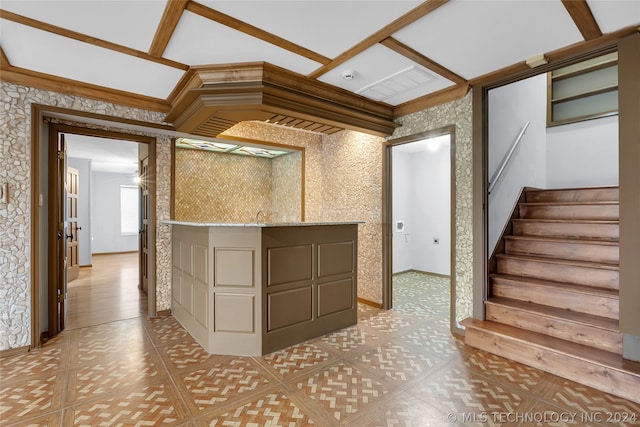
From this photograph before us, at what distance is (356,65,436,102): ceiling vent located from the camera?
3063 millimetres

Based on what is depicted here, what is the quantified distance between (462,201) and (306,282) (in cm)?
194

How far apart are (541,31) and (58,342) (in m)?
5.31

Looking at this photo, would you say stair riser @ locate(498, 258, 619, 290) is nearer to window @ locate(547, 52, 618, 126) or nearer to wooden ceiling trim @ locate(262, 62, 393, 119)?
wooden ceiling trim @ locate(262, 62, 393, 119)

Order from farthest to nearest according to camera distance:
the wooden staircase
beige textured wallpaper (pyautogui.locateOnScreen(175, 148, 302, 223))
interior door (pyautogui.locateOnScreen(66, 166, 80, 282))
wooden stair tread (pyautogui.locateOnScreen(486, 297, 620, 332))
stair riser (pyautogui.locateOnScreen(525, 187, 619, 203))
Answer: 1. interior door (pyautogui.locateOnScreen(66, 166, 80, 282))
2. beige textured wallpaper (pyautogui.locateOnScreen(175, 148, 302, 223))
3. stair riser (pyautogui.locateOnScreen(525, 187, 619, 203))
4. wooden stair tread (pyautogui.locateOnScreen(486, 297, 620, 332))
5. the wooden staircase

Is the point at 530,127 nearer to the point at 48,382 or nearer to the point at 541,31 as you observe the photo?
the point at 541,31

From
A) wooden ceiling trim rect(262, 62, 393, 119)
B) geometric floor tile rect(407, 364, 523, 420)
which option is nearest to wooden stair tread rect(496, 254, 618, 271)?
geometric floor tile rect(407, 364, 523, 420)

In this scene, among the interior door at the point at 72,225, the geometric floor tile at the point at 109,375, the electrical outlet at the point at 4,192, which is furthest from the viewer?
the interior door at the point at 72,225

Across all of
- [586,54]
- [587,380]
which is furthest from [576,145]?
[587,380]

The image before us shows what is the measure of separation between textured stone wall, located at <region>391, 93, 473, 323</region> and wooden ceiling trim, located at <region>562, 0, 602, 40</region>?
3.59 ft

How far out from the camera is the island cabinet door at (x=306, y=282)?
3039mm

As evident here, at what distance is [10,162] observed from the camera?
2986 millimetres

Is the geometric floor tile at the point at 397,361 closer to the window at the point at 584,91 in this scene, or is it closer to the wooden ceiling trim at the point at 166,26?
the wooden ceiling trim at the point at 166,26

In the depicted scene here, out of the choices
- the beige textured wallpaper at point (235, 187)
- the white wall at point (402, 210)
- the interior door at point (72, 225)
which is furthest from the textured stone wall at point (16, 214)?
the white wall at point (402, 210)

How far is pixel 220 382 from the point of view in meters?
2.51
